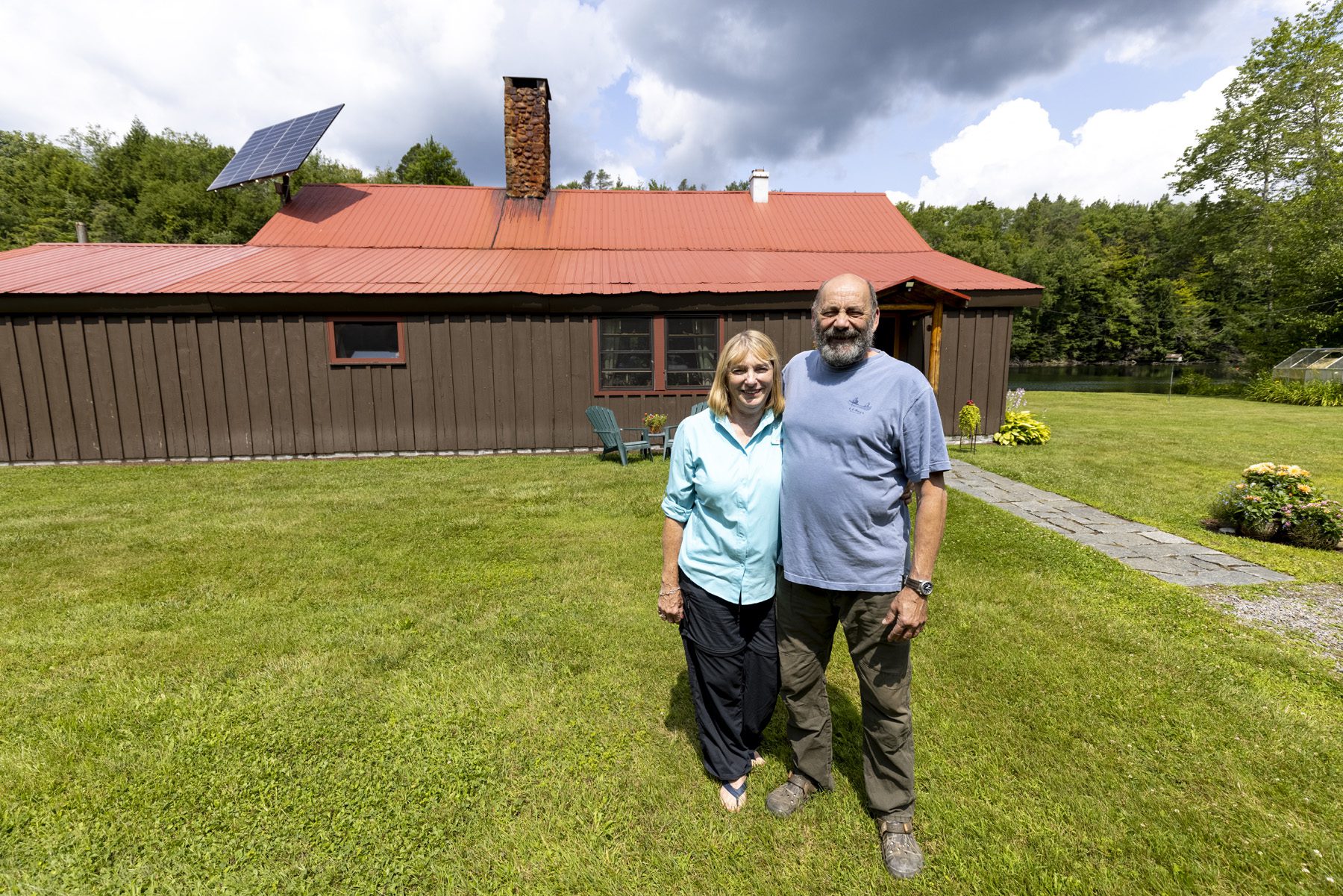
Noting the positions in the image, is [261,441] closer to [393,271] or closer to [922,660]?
[393,271]

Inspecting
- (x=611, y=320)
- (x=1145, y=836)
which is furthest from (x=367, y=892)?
(x=611, y=320)

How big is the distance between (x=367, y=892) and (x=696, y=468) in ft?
6.02

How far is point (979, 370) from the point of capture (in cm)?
1085

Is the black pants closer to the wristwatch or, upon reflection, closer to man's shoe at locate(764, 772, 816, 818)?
man's shoe at locate(764, 772, 816, 818)

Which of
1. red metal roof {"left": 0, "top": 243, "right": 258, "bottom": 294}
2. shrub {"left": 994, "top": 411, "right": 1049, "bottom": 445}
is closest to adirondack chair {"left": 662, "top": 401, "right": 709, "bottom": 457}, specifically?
shrub {"left": 994, "top": 411, "right": 1049, "bottom": 445}

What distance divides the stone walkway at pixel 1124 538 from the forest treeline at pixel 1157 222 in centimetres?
2355

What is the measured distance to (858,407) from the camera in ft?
6.53

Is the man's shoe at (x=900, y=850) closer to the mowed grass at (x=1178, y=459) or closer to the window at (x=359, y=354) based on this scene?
the mowed grass at (x=1178, y=459)

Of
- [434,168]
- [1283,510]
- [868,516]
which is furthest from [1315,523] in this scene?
[434,168]

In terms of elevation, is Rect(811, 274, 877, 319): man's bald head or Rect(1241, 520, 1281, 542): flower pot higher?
Rect(811, 274, 877, 319): man's bald head

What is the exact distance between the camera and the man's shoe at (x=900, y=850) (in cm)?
205

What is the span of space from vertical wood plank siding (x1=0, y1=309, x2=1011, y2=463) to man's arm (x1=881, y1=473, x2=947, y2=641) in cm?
857

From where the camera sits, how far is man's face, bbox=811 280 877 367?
2.00m

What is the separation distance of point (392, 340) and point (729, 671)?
11.5 metres
